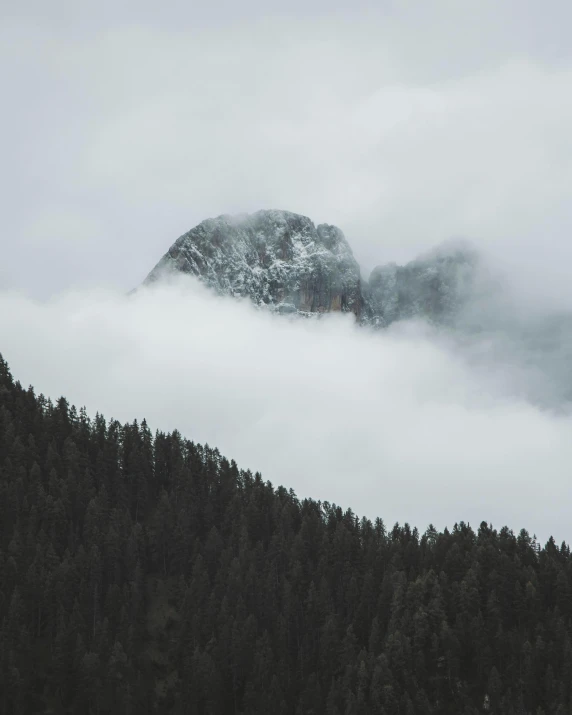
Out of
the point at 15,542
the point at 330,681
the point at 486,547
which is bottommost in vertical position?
the point at 330,681

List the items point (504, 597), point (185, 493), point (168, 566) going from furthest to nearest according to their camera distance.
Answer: point (185, 493), point (168, 566), point (504, 597)

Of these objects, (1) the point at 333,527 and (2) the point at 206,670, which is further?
(1) the point at 333,527

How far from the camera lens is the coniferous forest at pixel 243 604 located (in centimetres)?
12862

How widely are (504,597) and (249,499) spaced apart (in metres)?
56.1

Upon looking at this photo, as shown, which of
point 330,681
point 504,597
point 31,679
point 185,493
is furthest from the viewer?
point 185,493

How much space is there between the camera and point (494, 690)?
127188mm

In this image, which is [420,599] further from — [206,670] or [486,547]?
[206,670]

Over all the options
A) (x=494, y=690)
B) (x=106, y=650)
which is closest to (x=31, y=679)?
(x=106, y=650)

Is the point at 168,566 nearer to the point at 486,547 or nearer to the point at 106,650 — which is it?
the point at 106,650

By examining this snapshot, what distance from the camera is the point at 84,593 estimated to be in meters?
143

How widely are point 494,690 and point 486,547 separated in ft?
115

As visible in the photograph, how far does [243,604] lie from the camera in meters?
144

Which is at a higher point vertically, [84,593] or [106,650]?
[84,593]

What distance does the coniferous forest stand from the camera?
128625mm
